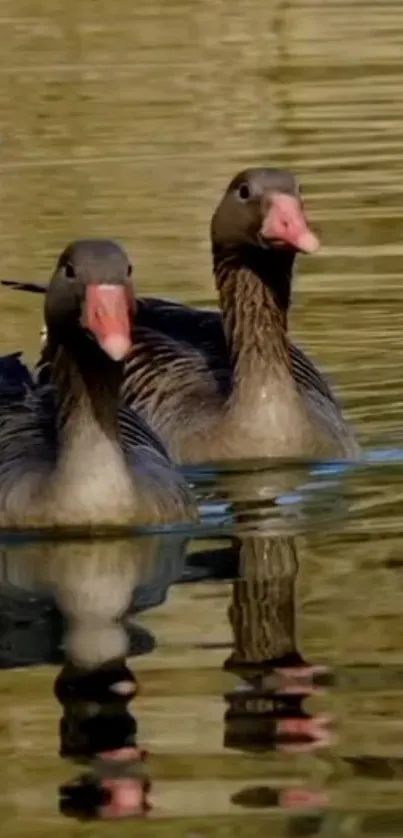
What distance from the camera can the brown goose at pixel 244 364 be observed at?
14094 mm

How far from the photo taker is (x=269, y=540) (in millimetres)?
12023

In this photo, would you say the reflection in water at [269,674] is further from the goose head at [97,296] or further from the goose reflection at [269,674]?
the goose head at [97,296]

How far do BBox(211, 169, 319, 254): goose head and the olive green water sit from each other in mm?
1114

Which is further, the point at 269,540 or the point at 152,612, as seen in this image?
the point at 269,540

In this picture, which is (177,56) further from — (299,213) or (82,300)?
(82,300)

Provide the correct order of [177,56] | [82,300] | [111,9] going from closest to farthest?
1. [82,300]
2. [177,56]
3. [111,9]

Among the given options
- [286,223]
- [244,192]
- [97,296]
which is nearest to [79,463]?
[97,296]

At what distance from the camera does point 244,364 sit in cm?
1471

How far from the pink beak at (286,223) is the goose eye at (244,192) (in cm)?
44

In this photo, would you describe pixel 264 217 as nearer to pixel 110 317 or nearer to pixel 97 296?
pixel 97 296

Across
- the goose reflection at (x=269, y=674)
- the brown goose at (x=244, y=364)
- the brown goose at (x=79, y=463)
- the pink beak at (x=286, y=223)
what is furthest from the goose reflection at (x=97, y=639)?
the brown goose at (x=244, y=364)

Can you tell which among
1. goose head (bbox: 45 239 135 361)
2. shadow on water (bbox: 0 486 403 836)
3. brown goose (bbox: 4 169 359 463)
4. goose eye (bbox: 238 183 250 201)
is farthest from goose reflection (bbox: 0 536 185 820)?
goose eye (bbox: 238 183 250 201)

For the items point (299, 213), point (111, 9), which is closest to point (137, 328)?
point (299, 213)

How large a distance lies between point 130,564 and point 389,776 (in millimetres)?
3410
